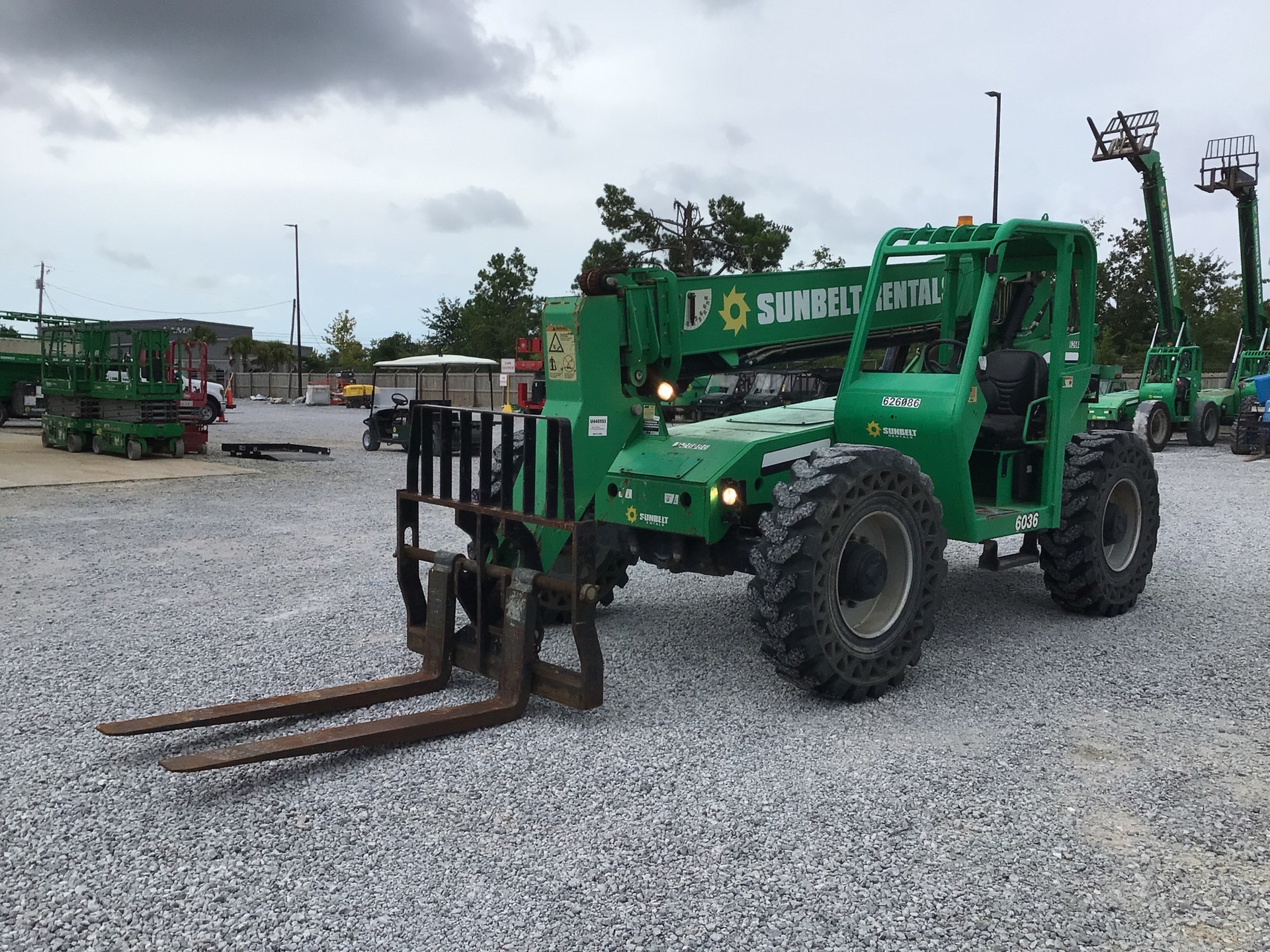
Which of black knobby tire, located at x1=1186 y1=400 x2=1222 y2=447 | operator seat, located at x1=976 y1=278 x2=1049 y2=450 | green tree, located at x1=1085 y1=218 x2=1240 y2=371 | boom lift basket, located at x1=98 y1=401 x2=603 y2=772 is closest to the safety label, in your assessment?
boom lift basket, located at x1=98 y1=401 x2=603 y2=772

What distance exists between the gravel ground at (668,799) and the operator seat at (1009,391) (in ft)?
4.14

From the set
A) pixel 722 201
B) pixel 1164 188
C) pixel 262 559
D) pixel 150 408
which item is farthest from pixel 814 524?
pixel 722 201

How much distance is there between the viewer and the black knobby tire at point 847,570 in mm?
4977

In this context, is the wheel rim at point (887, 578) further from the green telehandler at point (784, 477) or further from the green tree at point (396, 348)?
the green tree at point (396, 348)

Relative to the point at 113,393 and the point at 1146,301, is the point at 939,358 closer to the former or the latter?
the point at 113,393

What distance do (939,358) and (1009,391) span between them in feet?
1.63

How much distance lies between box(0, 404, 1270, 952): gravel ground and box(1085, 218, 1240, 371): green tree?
3305 centimetres

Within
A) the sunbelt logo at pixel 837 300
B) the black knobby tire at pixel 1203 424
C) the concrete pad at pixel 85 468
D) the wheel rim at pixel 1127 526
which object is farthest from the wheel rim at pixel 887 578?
the black knobby tire at pixel 1203 424

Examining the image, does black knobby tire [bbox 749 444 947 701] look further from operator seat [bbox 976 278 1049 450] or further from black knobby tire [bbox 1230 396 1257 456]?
black knobby tire [bbox 1230 396 1257 456]

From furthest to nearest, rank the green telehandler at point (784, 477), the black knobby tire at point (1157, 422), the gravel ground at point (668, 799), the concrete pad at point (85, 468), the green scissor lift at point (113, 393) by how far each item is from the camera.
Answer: the black knobby tire at point (1157, 422) < the green scissor lift at point (113, 393) < the concrete pad at point (85, 468) < the green telehandler at point (784, 477) < the gravel ground at point (668, 799)

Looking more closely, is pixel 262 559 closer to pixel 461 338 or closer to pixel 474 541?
pixel 474 541

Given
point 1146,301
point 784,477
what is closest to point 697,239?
point 1146,301

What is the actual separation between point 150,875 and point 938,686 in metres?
3.88

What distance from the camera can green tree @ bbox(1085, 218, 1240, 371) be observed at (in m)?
36.2
